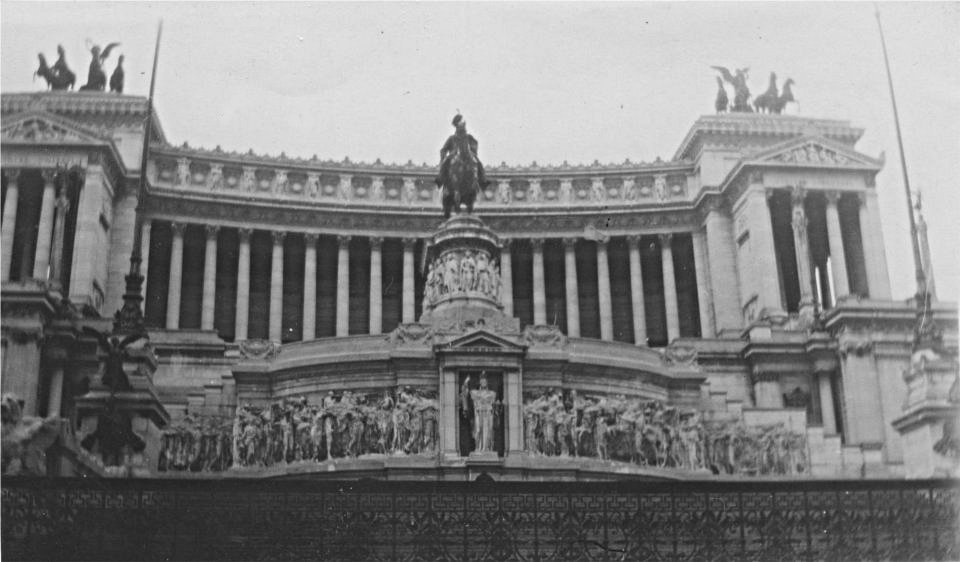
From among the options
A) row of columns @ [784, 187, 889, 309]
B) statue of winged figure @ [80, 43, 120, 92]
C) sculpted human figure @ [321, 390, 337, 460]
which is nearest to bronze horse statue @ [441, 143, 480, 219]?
sculpted human figure @ [321, 390, 337, 460]

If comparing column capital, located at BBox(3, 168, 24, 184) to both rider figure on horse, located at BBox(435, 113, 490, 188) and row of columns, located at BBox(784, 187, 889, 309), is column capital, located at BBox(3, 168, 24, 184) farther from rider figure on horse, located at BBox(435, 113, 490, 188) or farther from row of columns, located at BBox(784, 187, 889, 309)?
row of columns, located at BBox(784, 187, 889, 309)

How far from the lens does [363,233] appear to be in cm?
7656

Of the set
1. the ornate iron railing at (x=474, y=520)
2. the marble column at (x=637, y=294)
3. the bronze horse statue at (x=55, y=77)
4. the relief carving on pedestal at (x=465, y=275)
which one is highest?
the bronze horse statue at (x=55, y=77)

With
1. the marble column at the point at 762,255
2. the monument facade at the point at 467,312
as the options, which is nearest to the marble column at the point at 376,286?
the monument facade at the point at 467,312

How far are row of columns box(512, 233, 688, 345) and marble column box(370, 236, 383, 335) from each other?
756cm

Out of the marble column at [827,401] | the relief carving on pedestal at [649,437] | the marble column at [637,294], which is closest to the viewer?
the relief carving on pedestal at [649,437]

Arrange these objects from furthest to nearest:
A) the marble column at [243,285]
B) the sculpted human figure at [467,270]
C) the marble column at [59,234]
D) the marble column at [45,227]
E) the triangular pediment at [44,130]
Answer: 1. the marble column at [243,285]
2. the triangular pediment at [44,130]
3. the marble column at [45,227]
4. the marble column at [59,234]
5. the sculpted human figure at [467,270]

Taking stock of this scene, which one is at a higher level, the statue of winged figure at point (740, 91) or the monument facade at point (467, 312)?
the statue of winged figure at point (740, 91)

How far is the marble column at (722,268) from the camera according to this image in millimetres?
71844

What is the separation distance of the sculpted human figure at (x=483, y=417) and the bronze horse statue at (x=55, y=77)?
44.7 m

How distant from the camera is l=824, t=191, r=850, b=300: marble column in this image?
70.6 m

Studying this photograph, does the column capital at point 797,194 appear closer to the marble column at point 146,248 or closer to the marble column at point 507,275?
the marble column at point 507,275

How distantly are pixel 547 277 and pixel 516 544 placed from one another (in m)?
57.6

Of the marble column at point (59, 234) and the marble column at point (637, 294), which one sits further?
the marble column at point (637, 294)
